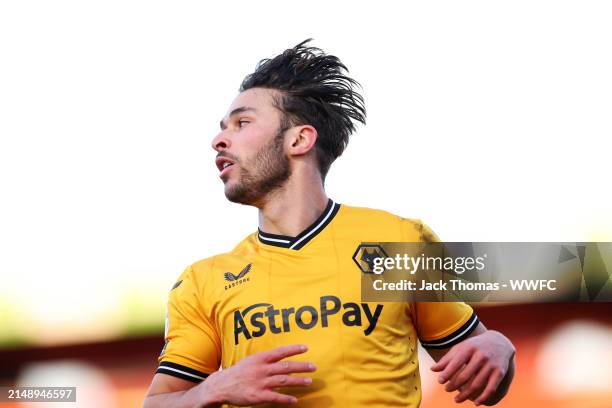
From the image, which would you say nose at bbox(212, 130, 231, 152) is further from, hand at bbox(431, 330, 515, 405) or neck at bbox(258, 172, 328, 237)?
hand at bbox(431, 330, 515, 405)

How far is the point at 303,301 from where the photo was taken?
10.1 ft

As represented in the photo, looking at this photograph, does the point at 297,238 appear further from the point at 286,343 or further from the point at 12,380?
the point at 12,380

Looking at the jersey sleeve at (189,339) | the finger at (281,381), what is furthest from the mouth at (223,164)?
the finger at (281,381)

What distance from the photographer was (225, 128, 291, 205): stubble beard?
3357mm

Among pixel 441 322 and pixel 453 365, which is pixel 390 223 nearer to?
pixel 441 322

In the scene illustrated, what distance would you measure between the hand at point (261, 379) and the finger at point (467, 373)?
0.49m

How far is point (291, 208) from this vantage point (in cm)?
339

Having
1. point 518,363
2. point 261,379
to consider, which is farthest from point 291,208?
point 518,363

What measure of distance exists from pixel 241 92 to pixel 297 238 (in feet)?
2.73

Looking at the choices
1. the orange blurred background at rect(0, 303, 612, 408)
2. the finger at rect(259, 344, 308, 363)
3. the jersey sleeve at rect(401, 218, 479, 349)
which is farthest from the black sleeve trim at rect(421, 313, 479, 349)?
the orange blurred background at rect(0, 303, 612, 408)

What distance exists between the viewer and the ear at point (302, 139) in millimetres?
3482

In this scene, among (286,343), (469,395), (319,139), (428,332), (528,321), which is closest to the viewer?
(469,395)

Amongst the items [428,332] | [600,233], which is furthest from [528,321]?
[428,332]

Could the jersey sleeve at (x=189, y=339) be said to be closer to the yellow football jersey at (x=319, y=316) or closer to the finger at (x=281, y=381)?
the yellow football jersey at (x=319, y=316)
